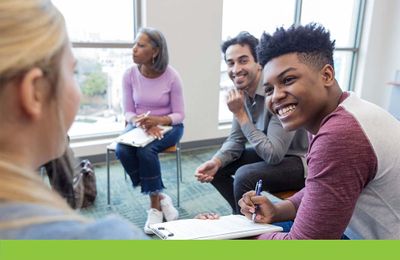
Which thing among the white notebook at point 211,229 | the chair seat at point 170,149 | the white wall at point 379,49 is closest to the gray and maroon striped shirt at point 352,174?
the white notebook at point 211,229

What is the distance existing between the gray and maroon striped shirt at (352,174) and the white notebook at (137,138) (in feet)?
4.18

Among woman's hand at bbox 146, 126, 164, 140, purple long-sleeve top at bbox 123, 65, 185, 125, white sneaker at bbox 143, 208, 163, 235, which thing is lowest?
white sneaker at bbox 143, 208, 163, 235

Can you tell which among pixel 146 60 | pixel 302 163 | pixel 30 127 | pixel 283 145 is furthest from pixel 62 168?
pixel 146 60

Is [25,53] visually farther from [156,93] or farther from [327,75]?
[156,93]

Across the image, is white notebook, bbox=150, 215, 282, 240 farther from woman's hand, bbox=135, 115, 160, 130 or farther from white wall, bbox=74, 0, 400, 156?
white wall, bbox=74, 0, 400, 156

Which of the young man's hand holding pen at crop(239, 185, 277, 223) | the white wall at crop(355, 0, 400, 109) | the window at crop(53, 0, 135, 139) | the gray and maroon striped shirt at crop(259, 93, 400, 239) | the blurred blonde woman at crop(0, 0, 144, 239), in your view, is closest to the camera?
the blurred blonde woman at crop(0, 0, 144, 239)

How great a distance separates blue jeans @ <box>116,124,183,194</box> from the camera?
6.85 feet

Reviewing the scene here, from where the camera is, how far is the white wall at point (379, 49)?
14.3 ft

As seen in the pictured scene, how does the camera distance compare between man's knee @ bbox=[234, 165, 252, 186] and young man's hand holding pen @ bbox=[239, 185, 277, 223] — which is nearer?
young man's hand holding pen @ bbox=[239, 185, 277, 223]

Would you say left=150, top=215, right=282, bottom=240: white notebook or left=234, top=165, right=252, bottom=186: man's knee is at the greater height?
left=150, top=215, right=282, bottom=240: white notebook

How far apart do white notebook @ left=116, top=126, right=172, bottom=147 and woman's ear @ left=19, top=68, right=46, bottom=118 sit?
160 centimetres

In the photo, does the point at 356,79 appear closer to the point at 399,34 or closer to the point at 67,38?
the point at 399,34

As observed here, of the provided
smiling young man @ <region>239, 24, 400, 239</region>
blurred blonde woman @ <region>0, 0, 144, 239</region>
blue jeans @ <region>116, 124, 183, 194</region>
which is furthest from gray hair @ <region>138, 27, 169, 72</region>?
blurred blonde woman @ <region>0, 0, 144, 239</region>

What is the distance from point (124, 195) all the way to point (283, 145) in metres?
1.36
